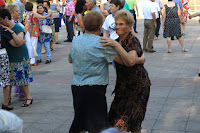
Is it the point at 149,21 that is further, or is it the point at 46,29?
the point at 149,21

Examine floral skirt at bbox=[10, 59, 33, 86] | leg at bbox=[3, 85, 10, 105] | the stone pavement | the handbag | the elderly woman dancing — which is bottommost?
the stone pavement

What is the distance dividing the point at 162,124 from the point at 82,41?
2453mm

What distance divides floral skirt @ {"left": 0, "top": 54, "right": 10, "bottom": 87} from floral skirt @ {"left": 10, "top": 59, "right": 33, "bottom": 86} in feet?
0.78

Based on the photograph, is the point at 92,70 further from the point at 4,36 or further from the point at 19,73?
the point at 19,73

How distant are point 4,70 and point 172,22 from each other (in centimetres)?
695

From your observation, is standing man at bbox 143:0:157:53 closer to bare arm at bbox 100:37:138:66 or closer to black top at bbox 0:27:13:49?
black top at bbox 0:27:13:49

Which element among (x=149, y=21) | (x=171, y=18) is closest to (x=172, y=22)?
(x=171, y=18)

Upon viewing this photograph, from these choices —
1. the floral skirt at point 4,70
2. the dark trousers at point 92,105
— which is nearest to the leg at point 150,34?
the floral skirt at point 4,70

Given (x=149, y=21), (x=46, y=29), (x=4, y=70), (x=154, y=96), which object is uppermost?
(x=149, y=21)

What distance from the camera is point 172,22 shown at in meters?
12.3

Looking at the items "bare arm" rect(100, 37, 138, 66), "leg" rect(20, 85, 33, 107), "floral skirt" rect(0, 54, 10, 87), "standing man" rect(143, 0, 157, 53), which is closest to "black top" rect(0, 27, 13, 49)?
"floral skirt" rect(0, 54, 10, 87)

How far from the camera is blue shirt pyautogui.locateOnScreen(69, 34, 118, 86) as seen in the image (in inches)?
157

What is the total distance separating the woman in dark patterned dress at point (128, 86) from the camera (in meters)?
4.27

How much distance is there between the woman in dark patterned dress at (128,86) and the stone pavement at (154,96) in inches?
53.5
